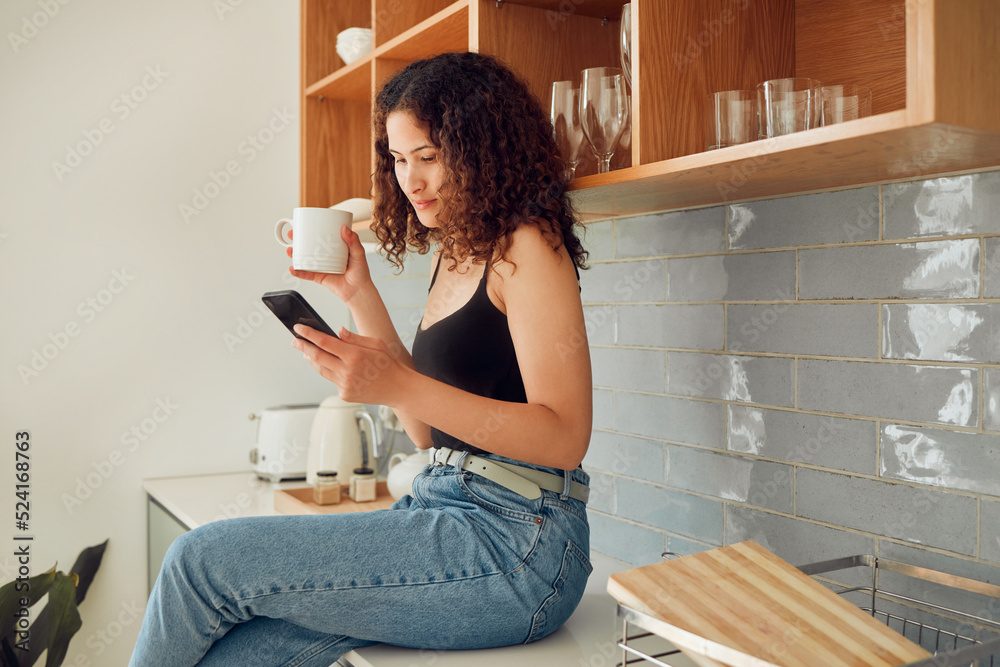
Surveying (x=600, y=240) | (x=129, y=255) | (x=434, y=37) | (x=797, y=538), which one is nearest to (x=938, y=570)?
(x=797, y=538)

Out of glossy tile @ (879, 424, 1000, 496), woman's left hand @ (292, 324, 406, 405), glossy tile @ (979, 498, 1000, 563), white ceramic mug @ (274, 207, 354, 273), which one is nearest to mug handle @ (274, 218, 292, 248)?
white ceramic mug @ (274, 207, 354, 273)

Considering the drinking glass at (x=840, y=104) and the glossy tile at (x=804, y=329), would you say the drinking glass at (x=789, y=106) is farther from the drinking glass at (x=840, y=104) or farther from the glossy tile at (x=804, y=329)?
the glossy tile at (x=804, y=329)

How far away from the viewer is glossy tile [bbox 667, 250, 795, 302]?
1175 millimetres

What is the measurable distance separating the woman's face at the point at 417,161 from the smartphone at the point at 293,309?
10.2 inches

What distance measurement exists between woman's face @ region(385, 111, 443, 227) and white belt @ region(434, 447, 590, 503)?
357 mm

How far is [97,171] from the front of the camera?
201 cm

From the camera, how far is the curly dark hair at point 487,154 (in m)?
1.05

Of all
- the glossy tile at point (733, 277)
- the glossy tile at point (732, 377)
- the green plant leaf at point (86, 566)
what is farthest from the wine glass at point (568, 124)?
the green plant leaf at point (86, 566)

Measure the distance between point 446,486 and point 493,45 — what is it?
Result: 69cm

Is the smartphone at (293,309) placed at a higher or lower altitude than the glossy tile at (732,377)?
higher

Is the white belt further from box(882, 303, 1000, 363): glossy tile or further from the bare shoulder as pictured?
box(882, 303, 1000, 363): glossy tile

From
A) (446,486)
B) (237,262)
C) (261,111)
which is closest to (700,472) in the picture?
→ (446,486)

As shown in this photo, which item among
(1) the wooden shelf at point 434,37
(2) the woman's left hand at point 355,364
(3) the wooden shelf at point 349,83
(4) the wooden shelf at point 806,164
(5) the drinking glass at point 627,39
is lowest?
(2) the woman's left hand at point 355,364

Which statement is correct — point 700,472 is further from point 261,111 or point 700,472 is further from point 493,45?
point 261,111
